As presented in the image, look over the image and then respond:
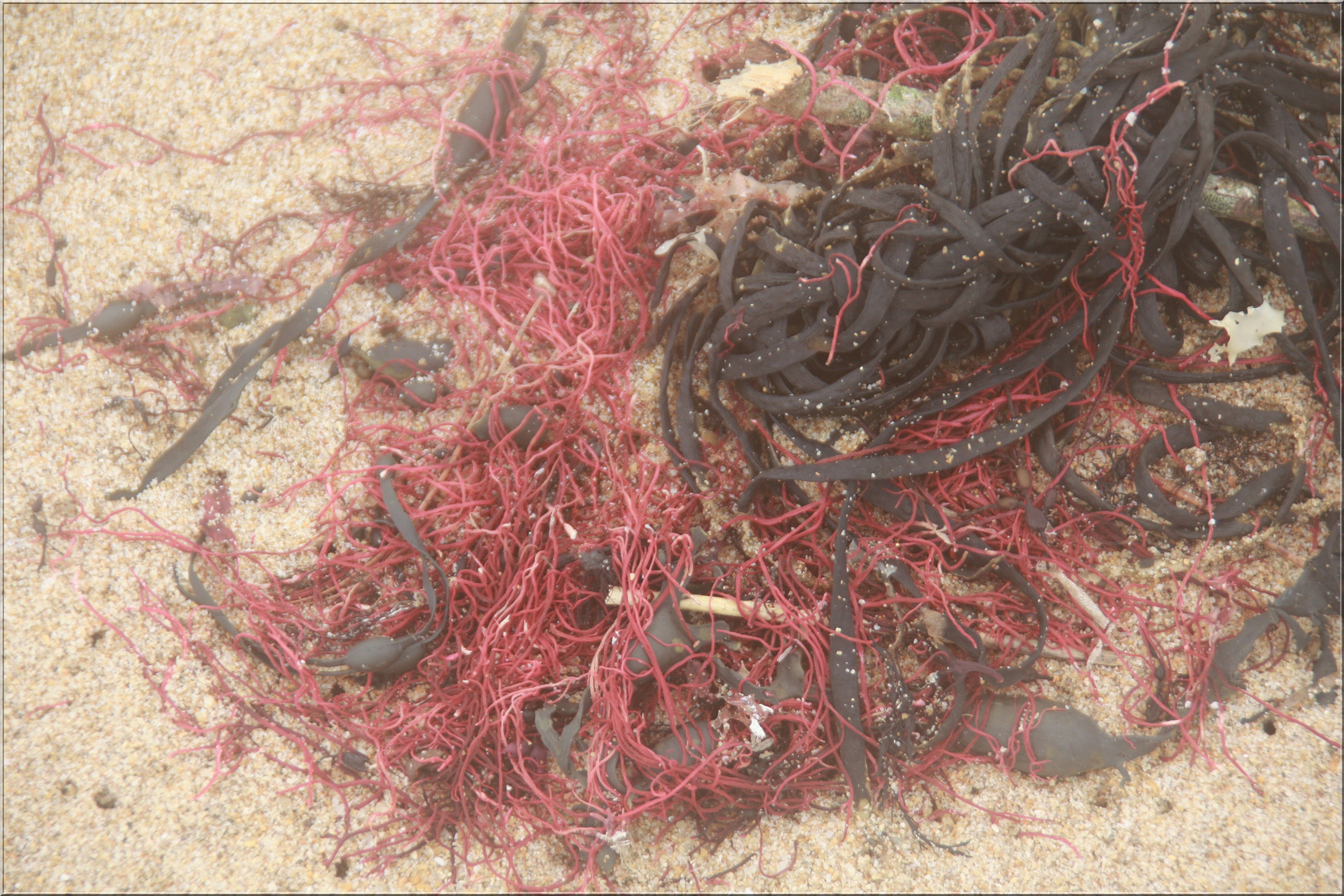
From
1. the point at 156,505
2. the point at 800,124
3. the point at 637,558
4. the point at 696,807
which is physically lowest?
the point at 696,807

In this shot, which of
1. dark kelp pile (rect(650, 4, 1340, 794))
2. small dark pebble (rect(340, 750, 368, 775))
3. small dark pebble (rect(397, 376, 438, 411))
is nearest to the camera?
dark kelp pile (rect(650, 4, 1340, 794))

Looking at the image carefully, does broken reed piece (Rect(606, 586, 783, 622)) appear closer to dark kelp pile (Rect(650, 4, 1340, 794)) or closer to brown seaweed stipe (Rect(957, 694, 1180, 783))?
dark kelp pile (Rect(650, 4, 1340, 794))

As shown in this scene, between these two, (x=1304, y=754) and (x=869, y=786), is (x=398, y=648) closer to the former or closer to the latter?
(x=869, y=786)

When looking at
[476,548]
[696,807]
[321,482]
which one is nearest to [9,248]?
[321,482]

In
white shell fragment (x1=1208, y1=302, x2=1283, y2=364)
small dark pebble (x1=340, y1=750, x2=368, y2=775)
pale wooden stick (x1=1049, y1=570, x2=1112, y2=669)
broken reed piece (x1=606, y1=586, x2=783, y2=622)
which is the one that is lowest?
pale wooden stick (x1=1049, y1=570, x2=1112, y2=669)

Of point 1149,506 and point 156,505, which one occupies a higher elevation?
point 156,505

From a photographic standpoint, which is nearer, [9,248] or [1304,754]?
[1304,754]

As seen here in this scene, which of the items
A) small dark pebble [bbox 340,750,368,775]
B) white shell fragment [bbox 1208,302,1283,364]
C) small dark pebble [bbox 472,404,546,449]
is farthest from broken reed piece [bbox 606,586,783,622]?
white shell fragment [bbox 1208,302,1283,364]

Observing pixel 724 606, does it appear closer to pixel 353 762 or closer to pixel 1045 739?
pixel 1045 739
